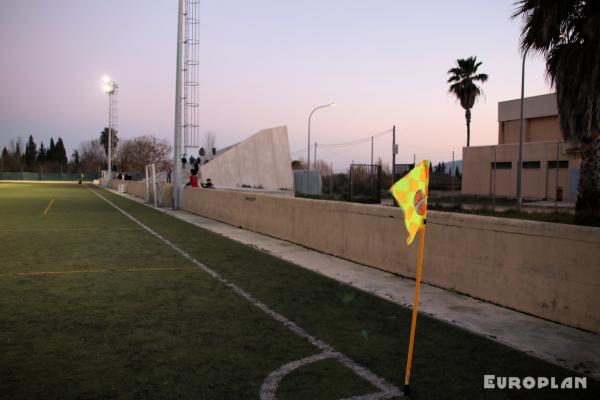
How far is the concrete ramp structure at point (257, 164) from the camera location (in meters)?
41.4

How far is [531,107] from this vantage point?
1738 inches

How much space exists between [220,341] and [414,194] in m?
2.52

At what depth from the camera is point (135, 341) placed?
5.14m

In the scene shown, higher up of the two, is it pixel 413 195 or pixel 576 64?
pixel 576 64

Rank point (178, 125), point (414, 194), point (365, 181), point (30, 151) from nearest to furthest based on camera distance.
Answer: point (414, 194), point (178, 125), point (365, 181), point (30, 151)

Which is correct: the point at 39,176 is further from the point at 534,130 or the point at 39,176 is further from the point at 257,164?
the point at 534,130

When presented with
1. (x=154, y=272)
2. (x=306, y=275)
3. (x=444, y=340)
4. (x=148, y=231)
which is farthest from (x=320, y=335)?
(x=148, y=231)

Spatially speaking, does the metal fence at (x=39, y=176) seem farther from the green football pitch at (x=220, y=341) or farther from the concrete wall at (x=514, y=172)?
the green football pitch at (x=220, y=341)

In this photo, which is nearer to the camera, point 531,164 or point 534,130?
point 531,164

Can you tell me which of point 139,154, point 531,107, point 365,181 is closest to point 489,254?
point 365,181

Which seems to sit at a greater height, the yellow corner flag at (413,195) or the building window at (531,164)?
the building window at (531,164)

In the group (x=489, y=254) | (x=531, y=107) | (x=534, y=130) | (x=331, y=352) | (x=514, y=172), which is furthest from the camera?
(x=534, y=130)

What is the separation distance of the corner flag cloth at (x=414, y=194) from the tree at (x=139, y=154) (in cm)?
12179

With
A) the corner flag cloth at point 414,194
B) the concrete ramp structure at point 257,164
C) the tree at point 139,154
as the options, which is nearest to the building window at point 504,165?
the concrete ramp structure at point 257,164
